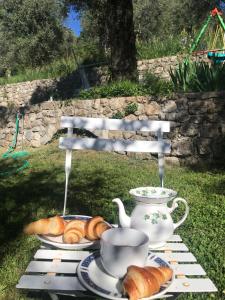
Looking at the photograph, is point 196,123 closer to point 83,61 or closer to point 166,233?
point 166,233

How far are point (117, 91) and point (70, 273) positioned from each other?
6.66 m

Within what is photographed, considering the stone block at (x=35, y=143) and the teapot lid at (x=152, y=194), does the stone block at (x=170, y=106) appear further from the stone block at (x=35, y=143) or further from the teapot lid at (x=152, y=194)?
the teapot lid at (x=152, y=194)

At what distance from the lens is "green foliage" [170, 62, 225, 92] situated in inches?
277

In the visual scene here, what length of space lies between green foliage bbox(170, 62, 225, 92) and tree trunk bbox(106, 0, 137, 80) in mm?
1465

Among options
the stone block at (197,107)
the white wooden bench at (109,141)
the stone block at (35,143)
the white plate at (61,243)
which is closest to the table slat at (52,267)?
the white plate at (61,243)

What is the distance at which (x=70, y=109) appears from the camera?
869 centimetres

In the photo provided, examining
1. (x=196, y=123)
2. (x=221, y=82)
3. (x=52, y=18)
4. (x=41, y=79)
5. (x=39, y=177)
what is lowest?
(x=39, y=177)

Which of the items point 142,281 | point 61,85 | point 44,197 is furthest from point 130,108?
point 61,85

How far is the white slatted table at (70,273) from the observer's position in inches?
60.6

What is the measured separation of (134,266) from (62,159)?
5941 mm

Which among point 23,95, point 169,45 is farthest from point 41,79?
point 169,45

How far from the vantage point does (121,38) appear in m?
8.50

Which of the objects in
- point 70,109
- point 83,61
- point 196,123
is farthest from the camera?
point 83,61

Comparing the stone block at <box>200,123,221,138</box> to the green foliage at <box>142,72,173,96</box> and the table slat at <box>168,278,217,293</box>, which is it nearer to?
the green foliage at <box>142,72,173,96</box>
